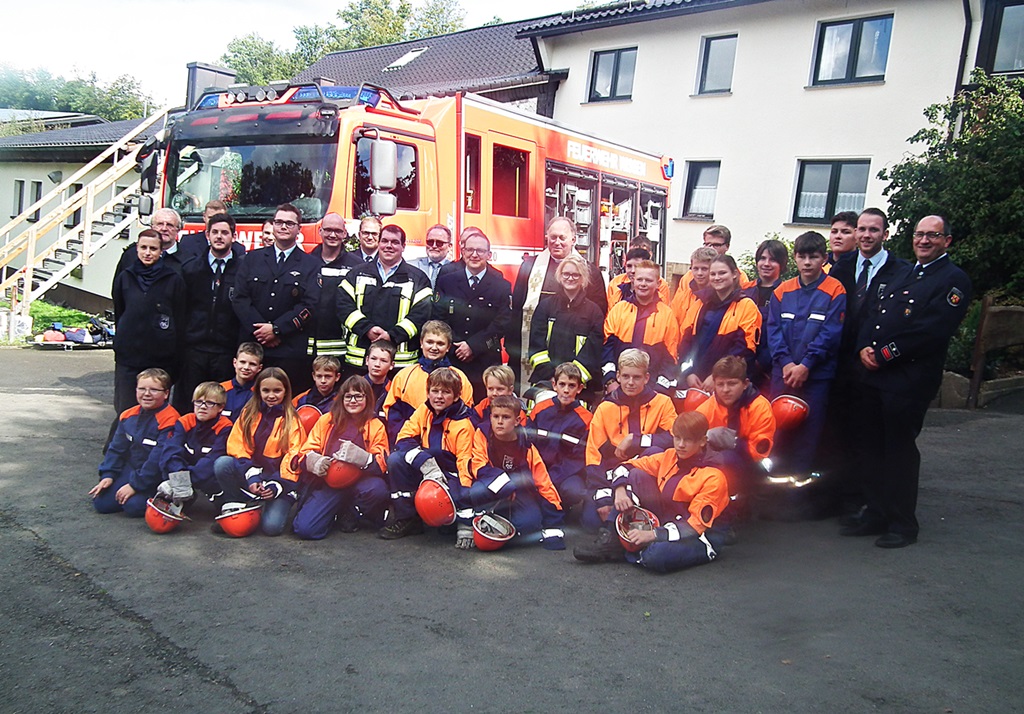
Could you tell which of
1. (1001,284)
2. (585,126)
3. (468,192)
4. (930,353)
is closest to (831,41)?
(585,126)

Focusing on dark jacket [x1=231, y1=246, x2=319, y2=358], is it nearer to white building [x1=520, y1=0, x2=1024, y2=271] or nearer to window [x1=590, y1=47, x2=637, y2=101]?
white building [x1=520, y1=0, x2=1024, y2=271]

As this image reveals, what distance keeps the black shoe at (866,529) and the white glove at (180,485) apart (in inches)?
162

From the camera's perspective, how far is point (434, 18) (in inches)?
2280

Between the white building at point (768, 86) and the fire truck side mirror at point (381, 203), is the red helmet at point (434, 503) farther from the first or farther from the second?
the white building at point (768, 86)

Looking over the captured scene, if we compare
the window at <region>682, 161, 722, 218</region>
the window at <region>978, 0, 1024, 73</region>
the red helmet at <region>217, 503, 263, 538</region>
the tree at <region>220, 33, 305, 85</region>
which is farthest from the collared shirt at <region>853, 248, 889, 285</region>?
the tree at <region>220, 33, 305, 85</region>

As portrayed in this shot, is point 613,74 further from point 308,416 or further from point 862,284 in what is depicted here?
point 308,416

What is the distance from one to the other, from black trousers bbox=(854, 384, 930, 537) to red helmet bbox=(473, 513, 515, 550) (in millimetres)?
2346

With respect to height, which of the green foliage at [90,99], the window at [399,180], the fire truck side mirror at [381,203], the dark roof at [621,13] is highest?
the green foliage at [90,99]

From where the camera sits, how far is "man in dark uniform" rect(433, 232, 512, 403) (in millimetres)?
6504

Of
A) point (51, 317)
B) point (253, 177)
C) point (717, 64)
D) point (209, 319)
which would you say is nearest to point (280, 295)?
point (209, 319)

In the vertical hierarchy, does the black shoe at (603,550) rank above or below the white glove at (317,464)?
below

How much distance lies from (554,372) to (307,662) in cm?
286

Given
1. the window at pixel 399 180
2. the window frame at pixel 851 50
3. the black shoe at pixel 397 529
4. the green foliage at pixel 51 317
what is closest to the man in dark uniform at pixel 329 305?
the black shoe at pixel 397 529

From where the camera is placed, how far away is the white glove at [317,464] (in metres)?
5.20
